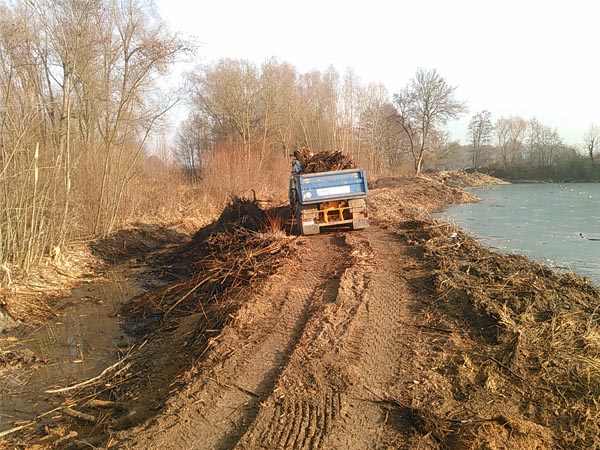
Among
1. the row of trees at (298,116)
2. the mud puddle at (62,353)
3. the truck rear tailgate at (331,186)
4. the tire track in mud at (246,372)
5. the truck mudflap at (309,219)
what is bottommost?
the mud puddle at (62,353)

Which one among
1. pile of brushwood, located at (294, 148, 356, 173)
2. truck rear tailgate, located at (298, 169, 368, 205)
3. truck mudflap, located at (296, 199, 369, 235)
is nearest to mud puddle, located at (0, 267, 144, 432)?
truck mudflap, located at (296, 199, 369, 235)

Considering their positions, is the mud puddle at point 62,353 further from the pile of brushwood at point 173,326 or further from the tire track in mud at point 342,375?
the tire track in mud at point 342,375

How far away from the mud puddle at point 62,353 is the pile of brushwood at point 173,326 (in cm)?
27

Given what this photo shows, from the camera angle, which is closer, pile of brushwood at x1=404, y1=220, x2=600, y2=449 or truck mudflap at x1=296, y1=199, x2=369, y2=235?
pile of brushwood at x1=404, y1=220, x2=600, y2=449

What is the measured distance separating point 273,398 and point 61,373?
3.93 meters

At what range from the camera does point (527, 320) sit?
245 inches

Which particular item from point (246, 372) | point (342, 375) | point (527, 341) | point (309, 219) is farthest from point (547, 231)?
point (246, 372)

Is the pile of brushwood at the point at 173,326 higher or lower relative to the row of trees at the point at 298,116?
lower

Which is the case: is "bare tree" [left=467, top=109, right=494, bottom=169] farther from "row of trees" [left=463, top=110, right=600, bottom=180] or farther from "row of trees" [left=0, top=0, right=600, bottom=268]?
"row of trees" [left=0, top=0, right=600, bottom=268]

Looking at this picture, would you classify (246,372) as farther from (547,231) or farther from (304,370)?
(547,231)

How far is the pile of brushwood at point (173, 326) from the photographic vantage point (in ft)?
17.3

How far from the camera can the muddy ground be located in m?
4.17

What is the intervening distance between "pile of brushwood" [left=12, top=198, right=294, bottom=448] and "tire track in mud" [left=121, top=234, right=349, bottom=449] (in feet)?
1.28

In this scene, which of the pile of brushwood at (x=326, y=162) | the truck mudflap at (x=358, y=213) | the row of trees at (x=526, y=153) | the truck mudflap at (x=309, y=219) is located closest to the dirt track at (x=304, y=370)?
the truck mudflap at (x=309, y=219)
